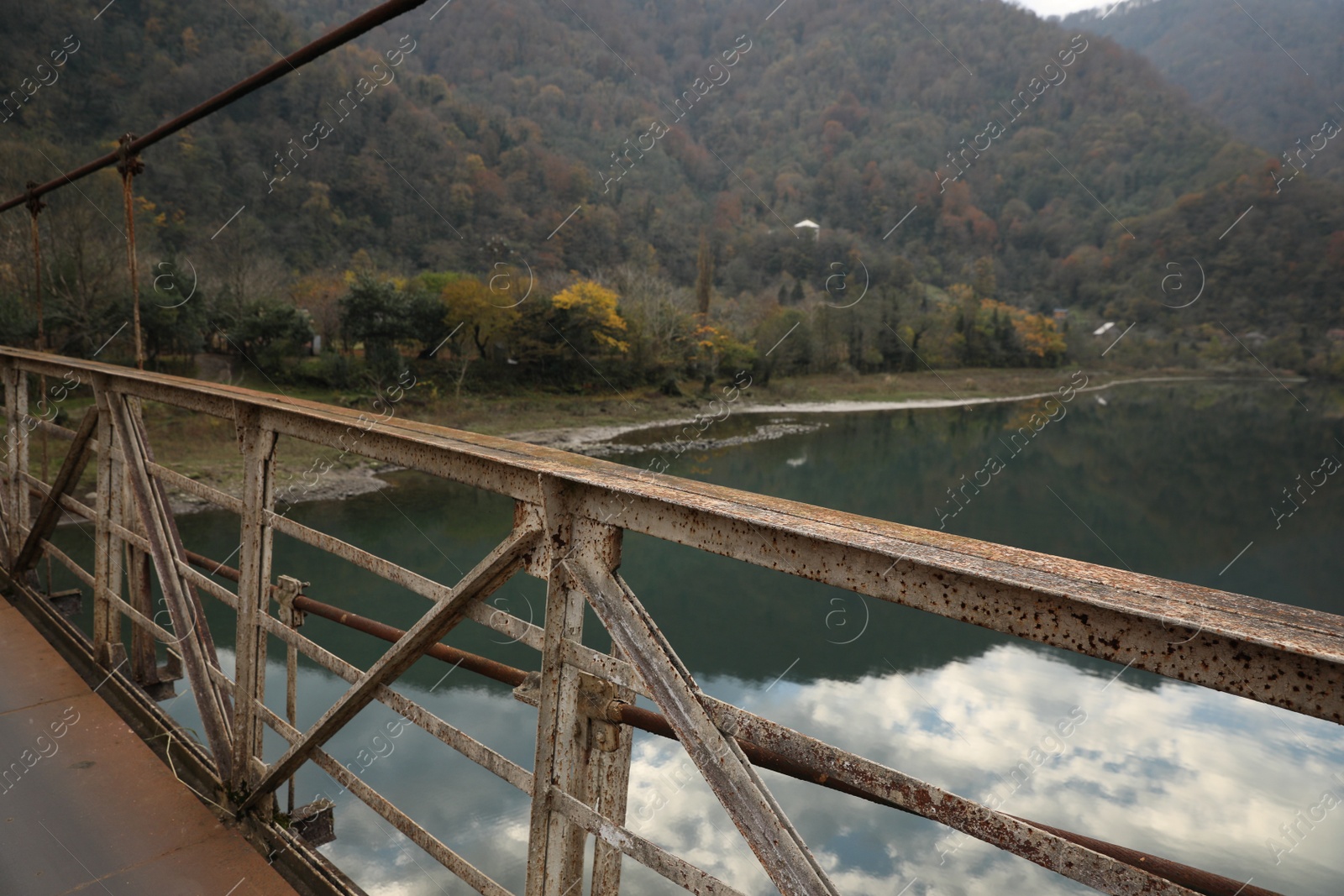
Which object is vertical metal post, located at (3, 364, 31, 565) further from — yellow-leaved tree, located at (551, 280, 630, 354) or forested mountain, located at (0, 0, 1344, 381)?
yellow-leaved tree, located at (551, 280, 630, 354)

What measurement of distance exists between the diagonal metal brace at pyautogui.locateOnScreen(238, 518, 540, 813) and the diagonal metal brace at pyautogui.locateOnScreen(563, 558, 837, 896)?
0.41 ft

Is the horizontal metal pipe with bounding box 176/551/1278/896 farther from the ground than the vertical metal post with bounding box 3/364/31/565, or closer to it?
closer to it

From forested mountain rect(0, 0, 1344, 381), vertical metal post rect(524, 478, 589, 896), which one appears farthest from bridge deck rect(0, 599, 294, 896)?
forested mountain rect(0, 0, 1344, 381)

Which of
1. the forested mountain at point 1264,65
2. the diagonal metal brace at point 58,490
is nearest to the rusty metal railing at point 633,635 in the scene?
the diagonal metal brace at point 58,490

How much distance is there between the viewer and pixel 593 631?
9.68m

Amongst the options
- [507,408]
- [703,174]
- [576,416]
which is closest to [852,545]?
[507,408]

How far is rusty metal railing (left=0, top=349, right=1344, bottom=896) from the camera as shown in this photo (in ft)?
2.26

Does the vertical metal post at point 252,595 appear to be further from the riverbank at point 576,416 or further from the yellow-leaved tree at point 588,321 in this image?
the yellow-leaved tree at point 588,321

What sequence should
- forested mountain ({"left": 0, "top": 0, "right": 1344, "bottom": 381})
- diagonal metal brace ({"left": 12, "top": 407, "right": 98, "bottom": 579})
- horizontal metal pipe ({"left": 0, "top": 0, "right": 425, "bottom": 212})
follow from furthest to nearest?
forested mountain ({"left": 0, "top": 0, "right": 1344, "bottom": 381})
diagonal metal brace ({"left": 12, "top": 407, "right": 98, "bottom": 579})
horizontal metal pipe ({"left": 0, "top": 0, "right": 425, "bottom": 212})

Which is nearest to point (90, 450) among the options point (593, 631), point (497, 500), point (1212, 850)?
point (593, 631)

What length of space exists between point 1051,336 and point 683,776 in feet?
132

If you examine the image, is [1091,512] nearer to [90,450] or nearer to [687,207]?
[90,450]

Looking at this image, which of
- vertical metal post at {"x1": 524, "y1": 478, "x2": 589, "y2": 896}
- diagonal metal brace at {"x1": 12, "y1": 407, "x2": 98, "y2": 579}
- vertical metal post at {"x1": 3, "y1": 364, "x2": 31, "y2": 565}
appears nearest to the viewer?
vertical metal post at {"x1": 524, "y1": 478, "x2": 589, "y2": 896}

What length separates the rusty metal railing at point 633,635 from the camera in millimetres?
689
